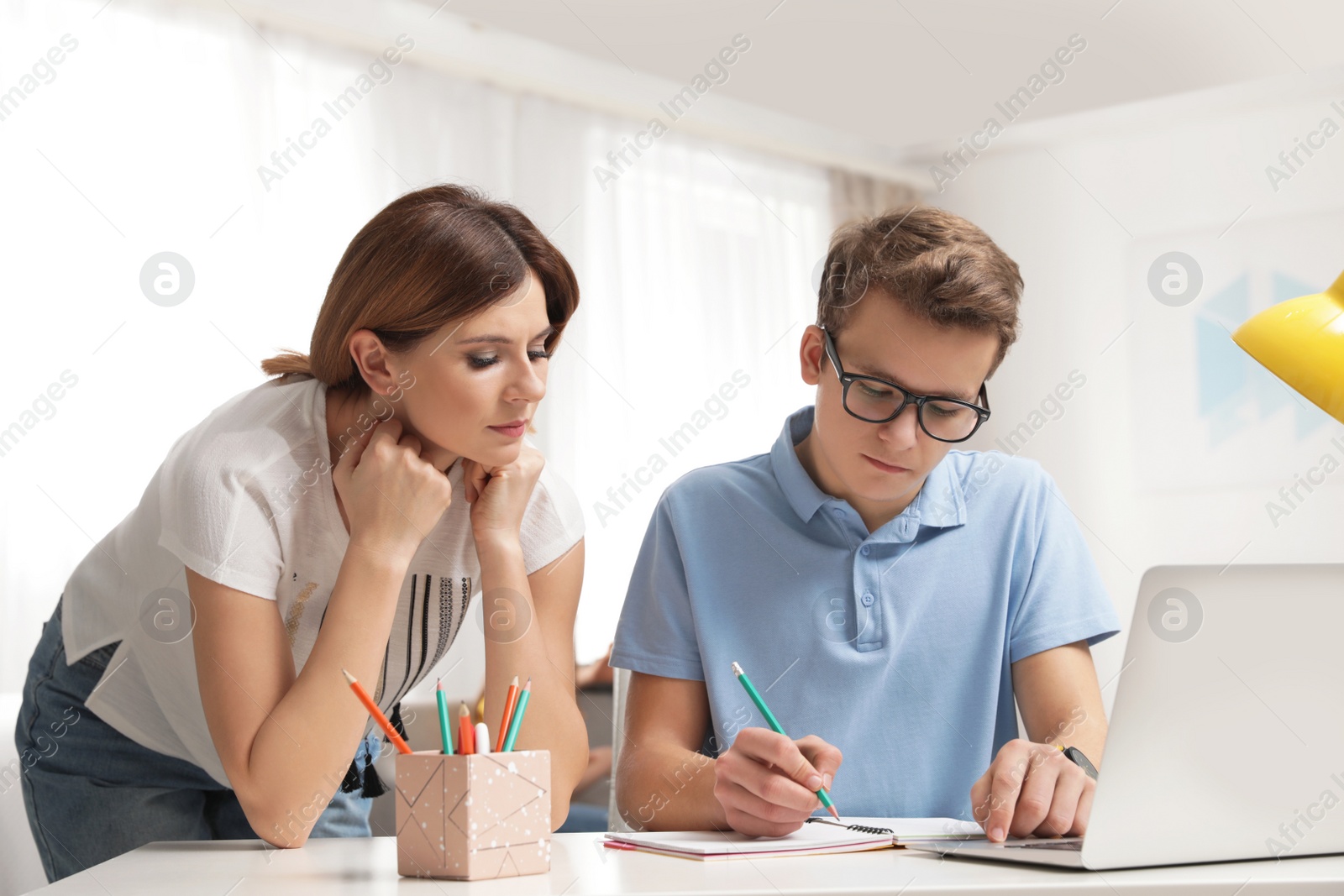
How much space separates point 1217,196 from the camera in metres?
4.39

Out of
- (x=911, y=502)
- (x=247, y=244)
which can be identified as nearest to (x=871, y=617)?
(x=911, y=502)

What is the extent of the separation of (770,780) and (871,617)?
49 cm

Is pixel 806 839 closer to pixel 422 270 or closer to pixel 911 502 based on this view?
pixel 911 502

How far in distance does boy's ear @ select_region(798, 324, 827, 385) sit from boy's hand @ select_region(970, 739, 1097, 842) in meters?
0.60

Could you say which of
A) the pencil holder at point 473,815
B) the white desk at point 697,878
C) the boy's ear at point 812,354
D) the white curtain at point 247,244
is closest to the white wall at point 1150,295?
the white curtain at point 247,244

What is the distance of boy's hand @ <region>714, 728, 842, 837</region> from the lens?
0.97 m

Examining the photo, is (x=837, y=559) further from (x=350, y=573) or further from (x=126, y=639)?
(x=126, y=639)

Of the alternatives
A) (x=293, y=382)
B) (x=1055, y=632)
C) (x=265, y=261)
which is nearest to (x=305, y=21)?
(x=265, y=261)

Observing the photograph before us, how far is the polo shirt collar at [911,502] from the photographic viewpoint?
1462 mm

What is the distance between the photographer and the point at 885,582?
1.45 metres

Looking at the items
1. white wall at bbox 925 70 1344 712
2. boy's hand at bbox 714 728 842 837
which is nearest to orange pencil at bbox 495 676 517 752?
boy's hand at bbox 714 728 842 837

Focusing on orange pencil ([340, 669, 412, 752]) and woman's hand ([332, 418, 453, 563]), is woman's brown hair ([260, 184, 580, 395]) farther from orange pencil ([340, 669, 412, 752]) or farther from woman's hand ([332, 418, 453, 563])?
orange pencil ([340, 669, 412, 752])

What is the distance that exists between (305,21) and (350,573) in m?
2.63

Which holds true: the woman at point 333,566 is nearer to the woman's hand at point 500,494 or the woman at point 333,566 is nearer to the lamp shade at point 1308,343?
the woman's hand at point 500,494
